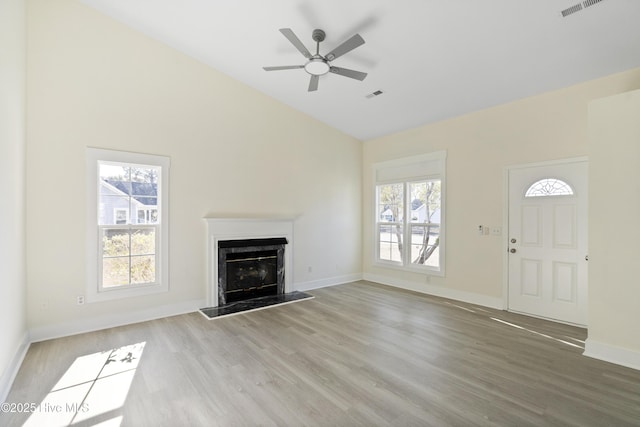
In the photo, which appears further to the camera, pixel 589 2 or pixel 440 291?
pixel 440 291

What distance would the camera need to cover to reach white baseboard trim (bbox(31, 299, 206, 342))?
350 cm

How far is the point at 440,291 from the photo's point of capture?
5.39 m

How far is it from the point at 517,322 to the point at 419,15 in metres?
4.07

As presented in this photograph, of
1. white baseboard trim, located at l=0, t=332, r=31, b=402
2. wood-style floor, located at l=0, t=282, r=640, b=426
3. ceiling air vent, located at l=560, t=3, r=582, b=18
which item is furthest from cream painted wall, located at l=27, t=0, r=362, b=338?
ceiling air vent, located at l=560, t=3, r=582, b=18

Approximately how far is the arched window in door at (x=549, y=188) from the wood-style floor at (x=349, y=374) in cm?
179

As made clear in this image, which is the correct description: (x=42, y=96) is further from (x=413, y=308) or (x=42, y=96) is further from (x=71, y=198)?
(x=413, y=308)

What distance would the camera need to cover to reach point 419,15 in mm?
3172

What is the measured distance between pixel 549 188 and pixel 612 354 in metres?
2.18

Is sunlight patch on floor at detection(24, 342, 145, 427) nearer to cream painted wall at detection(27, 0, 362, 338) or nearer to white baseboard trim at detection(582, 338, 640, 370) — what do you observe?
cream painted wall at detection(27, 0, 362, 338)

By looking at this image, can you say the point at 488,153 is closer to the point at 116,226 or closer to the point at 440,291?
the point at 440,291

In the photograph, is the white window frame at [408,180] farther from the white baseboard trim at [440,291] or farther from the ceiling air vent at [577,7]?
the ceiling air vent at [577,7]

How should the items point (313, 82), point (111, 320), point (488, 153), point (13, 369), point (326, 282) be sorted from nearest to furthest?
1. point (13, 369)
2. point (313, 82)
3. point (111, 320)
4. point (488, 153)
5. point (326, 282)

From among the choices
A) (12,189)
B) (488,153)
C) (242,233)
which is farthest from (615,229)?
(12,189)

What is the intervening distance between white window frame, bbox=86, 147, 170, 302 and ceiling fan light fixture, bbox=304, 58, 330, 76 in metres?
2.47
